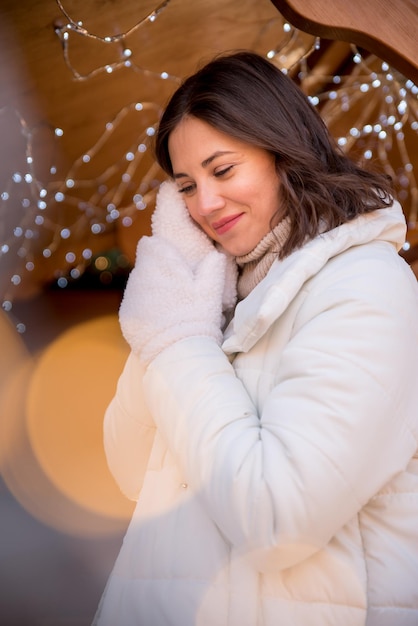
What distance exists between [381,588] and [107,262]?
3379 millimetres

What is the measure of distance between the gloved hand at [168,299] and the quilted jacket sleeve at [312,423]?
10cm

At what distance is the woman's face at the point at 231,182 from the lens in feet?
4.64

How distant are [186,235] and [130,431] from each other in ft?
1.43

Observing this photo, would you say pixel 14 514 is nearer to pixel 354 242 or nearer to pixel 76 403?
pixel 76 403

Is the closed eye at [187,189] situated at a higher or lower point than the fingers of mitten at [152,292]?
higher

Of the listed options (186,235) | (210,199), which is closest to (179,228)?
(186,235)

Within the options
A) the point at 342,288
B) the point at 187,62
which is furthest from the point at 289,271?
the point at 187,62

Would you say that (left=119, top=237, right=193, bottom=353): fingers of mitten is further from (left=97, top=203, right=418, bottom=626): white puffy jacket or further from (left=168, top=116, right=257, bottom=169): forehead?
(left=168, top=116, right=257, bottom=169): forehead

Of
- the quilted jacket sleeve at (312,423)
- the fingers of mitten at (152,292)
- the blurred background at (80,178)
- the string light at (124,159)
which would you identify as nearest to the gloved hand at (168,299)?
the fingers of mitten at (152,292)

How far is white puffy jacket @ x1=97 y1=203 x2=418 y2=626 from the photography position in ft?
3.34

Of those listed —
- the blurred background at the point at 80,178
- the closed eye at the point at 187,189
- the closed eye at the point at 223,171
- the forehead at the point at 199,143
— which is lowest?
the blurred background at the point at 80,178

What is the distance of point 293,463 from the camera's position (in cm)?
100

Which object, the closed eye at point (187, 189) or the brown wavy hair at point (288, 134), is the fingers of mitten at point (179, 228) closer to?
the closed eye at point (187, 189)

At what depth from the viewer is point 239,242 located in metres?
1.46
